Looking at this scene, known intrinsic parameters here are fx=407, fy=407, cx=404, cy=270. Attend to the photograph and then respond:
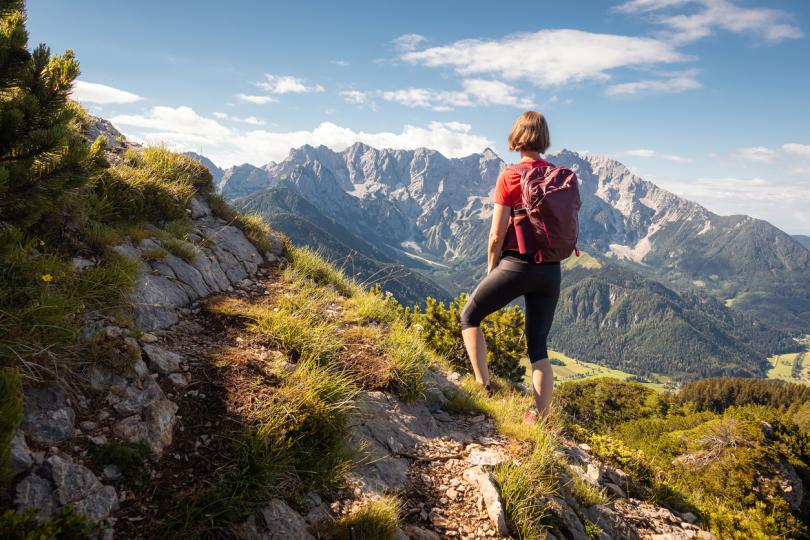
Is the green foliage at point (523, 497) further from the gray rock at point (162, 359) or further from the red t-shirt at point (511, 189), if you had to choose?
the gray rock at point (162, 359)

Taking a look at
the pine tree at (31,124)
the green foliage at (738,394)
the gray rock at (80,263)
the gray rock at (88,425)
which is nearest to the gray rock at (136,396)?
the gray rock at (88,425)

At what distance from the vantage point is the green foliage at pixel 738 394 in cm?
8762

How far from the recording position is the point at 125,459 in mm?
3279

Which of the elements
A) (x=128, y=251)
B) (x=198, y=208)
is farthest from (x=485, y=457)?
(x=198, y=208)

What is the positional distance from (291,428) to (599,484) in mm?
4573

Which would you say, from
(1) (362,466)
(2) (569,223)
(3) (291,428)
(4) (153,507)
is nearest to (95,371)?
(4) (153,507)

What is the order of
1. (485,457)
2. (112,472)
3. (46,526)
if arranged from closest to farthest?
1. (46,526)
2. (112,472)
3. (485,457)

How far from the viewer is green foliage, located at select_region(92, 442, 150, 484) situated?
3.25 meters

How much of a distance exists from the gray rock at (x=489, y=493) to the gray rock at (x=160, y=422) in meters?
3.15

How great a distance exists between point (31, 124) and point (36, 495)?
3041 mm

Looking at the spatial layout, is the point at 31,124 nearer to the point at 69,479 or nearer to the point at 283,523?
the point at 69,479

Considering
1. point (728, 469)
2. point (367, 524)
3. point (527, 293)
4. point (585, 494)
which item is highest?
point (527, 293)

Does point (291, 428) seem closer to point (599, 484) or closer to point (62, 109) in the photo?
point (62, 109)

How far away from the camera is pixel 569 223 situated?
5164 millimetres
